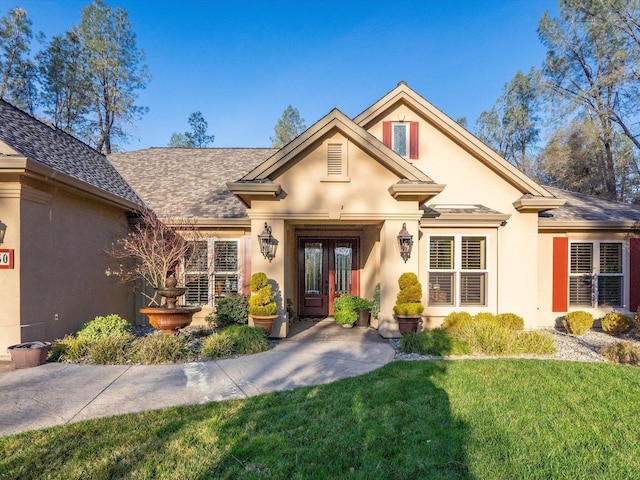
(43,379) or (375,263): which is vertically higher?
(375,263)

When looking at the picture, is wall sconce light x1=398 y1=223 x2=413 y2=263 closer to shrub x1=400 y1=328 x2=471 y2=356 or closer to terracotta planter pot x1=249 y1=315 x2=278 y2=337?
shrub x1=400 y1=328 x2=471 y2=356

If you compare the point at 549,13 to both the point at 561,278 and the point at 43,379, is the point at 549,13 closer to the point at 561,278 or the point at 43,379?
the point at 561,278

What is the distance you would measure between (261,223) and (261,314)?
87.0 inches

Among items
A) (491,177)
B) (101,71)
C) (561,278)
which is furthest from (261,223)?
(101,71)

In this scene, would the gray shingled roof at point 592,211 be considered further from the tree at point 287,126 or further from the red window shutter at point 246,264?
the tree at point 287,126

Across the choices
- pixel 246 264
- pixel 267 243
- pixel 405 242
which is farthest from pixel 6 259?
pixel 405 242

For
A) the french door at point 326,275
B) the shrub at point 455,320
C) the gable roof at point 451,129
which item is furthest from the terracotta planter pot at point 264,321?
the gable roof at point 451,129

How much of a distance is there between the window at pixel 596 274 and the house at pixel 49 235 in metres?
12.9

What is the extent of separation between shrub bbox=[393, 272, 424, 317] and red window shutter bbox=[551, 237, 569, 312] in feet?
16.0

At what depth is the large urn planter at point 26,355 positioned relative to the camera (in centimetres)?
595

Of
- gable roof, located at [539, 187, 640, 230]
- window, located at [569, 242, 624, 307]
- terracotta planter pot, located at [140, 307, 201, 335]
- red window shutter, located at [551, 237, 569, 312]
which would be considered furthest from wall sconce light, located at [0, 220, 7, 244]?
window, located at [569, 242, 624, 307]

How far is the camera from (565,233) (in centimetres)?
1042

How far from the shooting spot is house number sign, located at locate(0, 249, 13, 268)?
6223 millimetres

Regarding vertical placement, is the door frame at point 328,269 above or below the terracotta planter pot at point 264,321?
above
